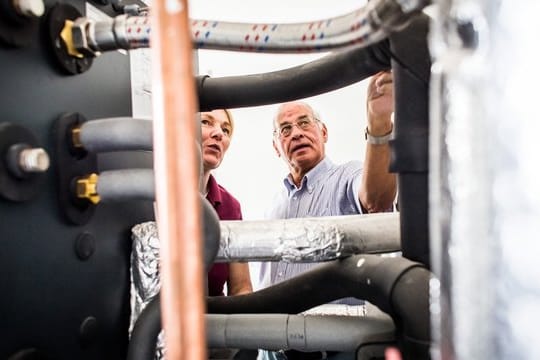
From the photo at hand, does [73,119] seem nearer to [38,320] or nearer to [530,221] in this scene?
[38,320]

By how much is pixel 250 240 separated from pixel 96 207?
8.2 inches

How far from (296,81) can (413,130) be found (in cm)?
21

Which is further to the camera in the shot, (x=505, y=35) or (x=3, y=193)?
(x=3, y=193)

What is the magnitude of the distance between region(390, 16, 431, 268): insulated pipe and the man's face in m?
1.31

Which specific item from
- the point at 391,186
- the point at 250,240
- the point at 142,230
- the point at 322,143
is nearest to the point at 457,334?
the point at 250,240

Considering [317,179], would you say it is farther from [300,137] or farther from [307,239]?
[307,239]

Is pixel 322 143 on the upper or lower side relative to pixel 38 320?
upper

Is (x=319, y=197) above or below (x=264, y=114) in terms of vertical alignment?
below

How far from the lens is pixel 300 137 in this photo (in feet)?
5.84

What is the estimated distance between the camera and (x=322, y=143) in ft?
5.98

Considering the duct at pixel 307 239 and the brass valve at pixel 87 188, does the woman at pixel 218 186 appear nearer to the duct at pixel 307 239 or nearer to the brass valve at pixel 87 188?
the duct at pixel 307 239

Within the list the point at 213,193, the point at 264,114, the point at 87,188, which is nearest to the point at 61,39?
the point at 87,188

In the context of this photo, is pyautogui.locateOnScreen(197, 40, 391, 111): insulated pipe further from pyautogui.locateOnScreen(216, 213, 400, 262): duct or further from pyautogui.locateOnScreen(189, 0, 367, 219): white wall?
pyautogui.locateOnScreen(189, 0, 367, 219): white wall

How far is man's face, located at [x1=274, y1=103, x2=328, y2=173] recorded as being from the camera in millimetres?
1772
